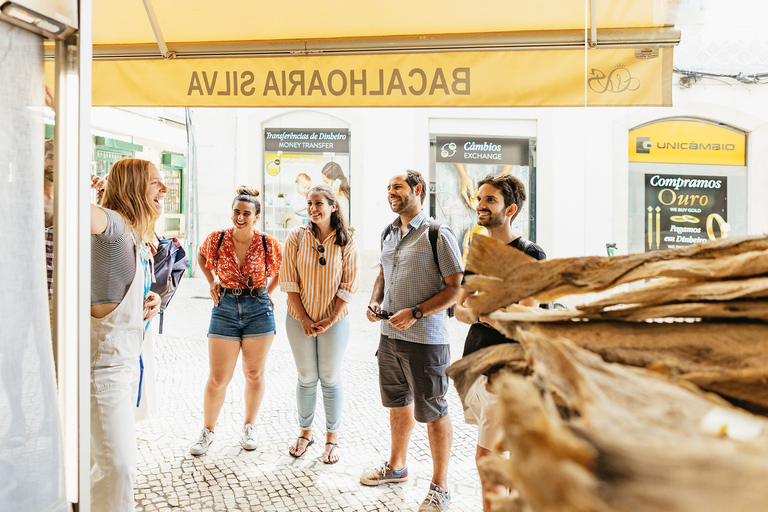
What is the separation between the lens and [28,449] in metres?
1.54

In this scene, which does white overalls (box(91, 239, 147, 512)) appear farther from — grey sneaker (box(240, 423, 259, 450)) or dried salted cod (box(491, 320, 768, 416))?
dried salted cod (box(491, 320, 768, 416))

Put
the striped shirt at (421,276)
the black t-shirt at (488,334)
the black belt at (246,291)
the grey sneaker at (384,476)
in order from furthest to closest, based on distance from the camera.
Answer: the black belt at (246,291) < the grey sneaker at (384,476) < the striped shirt at (421,276) < the black t-shirt at (488,334)

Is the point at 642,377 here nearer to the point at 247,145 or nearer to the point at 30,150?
the point at 30,150

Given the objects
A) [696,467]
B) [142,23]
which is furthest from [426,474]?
[696,467]

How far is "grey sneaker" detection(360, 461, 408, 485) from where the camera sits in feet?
11.6

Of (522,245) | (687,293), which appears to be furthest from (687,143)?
(687,293)

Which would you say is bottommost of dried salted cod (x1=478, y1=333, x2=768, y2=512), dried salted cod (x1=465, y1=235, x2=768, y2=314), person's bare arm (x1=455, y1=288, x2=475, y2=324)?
person's bare arm (x1=455, y1=288, x2=475, y2=324)

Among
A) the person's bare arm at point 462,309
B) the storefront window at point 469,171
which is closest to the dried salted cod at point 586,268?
the person's bare arm at point 462,309

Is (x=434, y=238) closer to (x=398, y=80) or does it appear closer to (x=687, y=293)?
(x=398, y=80)

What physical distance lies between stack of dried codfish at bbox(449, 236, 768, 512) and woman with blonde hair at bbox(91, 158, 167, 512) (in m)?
2.31

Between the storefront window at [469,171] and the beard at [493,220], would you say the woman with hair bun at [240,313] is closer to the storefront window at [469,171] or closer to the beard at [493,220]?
the beard at [493,220]

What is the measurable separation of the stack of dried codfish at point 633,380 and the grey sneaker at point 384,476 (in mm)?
3144

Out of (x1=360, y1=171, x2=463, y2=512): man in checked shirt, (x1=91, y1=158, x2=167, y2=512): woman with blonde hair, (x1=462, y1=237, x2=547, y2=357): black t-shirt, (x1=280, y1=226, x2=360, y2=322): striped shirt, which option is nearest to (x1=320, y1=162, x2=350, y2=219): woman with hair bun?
(x1=280, y1=226, x2=360, y2=322): striped shirt

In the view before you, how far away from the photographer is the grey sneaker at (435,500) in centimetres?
318
